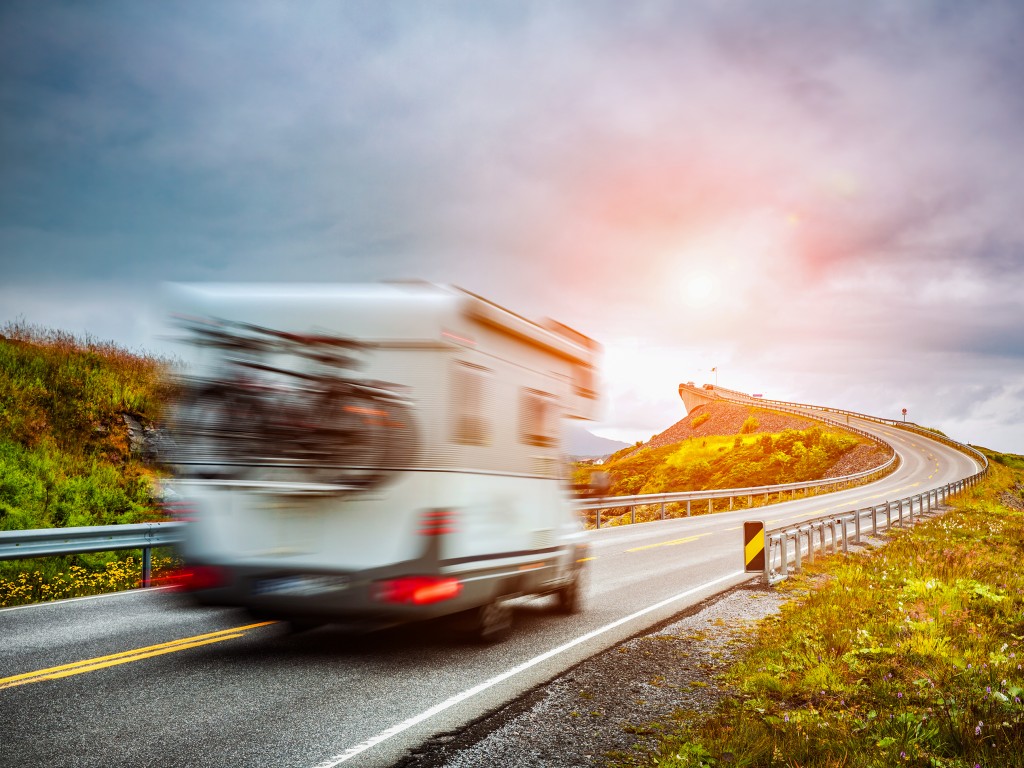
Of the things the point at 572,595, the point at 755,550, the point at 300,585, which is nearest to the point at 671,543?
the point at 755,550

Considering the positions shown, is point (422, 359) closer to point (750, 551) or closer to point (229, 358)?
point (229, 358)

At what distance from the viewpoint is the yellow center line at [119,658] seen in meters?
5.71

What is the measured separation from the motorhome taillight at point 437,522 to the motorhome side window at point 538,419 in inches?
61.2

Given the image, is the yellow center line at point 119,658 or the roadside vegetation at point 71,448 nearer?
the yellow center line at point 119,658

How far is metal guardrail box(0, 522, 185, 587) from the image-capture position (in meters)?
8.69

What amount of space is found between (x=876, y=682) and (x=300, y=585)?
177 inches

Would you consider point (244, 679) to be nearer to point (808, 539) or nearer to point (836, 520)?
point (808, 539)

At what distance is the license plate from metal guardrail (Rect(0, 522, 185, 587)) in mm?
2785

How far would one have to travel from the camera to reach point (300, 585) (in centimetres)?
588

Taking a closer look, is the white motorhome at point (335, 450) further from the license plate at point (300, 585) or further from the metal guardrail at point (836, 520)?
the metal guardrail at point (836, 520)

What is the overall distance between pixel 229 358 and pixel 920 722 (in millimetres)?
5471

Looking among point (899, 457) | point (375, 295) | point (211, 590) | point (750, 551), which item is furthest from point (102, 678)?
point (899, 457)

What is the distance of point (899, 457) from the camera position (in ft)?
204

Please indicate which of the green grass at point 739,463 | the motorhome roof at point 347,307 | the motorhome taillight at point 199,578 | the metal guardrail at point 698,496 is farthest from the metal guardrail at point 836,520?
the green grass at point 739,463
